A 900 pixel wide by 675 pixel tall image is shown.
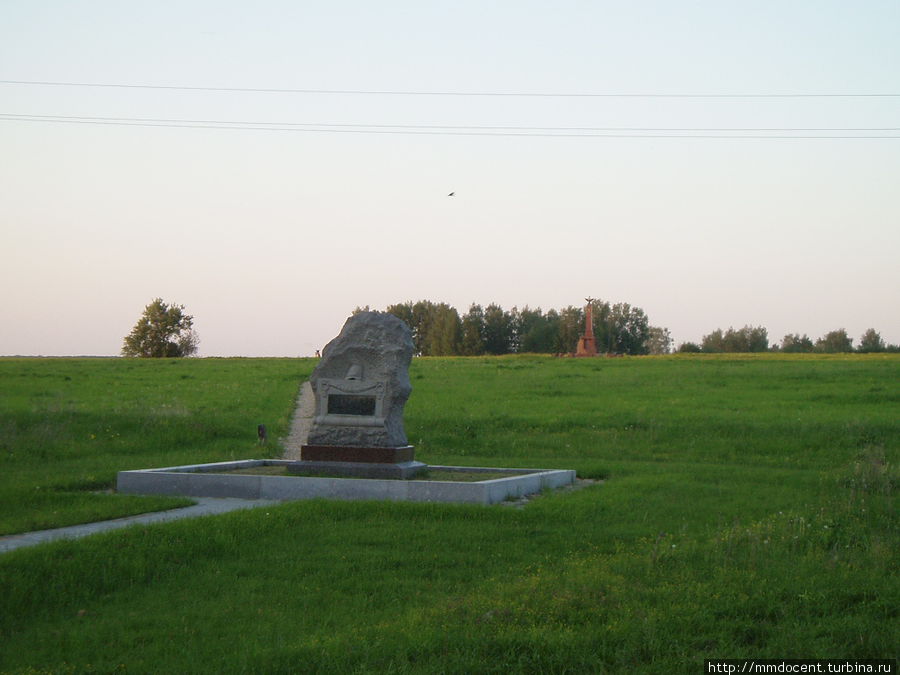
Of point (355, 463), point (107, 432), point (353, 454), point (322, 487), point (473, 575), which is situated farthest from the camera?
point (107, 432)

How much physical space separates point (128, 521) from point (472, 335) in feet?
284

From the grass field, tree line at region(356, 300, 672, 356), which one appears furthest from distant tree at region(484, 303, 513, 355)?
the grass field

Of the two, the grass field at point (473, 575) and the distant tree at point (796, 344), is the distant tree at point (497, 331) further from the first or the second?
the grass field at point (473, 575)

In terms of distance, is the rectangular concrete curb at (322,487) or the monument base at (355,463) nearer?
the rectangular concrete curb at (322,487)

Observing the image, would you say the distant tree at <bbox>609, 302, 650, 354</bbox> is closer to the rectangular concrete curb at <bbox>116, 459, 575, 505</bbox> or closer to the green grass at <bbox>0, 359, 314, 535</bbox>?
the green grass at <bbox>0, 359, 314, 535</bbox>

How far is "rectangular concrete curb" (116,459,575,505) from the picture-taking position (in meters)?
15.0

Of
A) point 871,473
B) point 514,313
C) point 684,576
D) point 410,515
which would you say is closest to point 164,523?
point 410,515

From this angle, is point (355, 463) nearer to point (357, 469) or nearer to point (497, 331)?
point (357, 469)

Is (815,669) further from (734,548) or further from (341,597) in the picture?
(341,597)

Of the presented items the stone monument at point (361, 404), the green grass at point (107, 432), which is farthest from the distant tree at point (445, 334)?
the stone monument at point (361, 404)

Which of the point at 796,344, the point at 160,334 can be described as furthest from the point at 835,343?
the point at 160,334

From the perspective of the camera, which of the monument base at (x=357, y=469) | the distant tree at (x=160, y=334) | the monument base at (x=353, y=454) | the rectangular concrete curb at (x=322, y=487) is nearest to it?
the rectangular concrete curb at (x=322, y=487)

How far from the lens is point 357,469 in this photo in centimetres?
1745

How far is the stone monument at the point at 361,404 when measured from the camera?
17.6 metres
